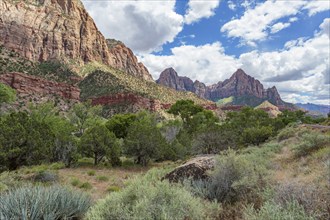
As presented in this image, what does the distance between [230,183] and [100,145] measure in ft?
51.3

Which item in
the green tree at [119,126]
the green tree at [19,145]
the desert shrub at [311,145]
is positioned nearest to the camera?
the green tree at [19,145]

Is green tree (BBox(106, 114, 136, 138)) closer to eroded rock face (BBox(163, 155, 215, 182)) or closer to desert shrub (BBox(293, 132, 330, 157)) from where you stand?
desert shrub (BBox(293, 132, 330, 157))

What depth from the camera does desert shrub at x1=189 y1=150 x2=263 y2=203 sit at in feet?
25.6

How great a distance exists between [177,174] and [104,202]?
4.01m

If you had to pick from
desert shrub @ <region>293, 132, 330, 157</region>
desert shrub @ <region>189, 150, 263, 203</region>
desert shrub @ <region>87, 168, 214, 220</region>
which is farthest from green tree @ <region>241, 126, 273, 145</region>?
desert shrub @ <region>87, 168, 214, 220</region>

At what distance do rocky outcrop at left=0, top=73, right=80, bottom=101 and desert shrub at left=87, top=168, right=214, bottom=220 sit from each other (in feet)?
284

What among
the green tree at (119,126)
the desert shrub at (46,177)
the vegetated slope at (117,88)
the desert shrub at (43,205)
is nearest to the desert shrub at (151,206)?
the desert shrub at (43,205)

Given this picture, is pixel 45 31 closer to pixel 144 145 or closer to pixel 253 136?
pixel 253 136

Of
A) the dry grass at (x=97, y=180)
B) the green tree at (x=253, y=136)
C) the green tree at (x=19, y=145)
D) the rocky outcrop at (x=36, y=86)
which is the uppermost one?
the rocky outcrop at (x=36, y=86)

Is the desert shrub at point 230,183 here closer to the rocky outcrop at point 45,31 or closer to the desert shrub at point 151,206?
the desert shrub at point 151,206

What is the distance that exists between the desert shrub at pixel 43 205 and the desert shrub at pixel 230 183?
3.27 m

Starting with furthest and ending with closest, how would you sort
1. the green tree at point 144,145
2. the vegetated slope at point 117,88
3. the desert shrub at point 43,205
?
the vegetated slope at point 117,88 < the green tree at point 144,145 < the desert shrub at point 43,205

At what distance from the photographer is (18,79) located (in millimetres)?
84000

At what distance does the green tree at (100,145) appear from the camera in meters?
22.1
